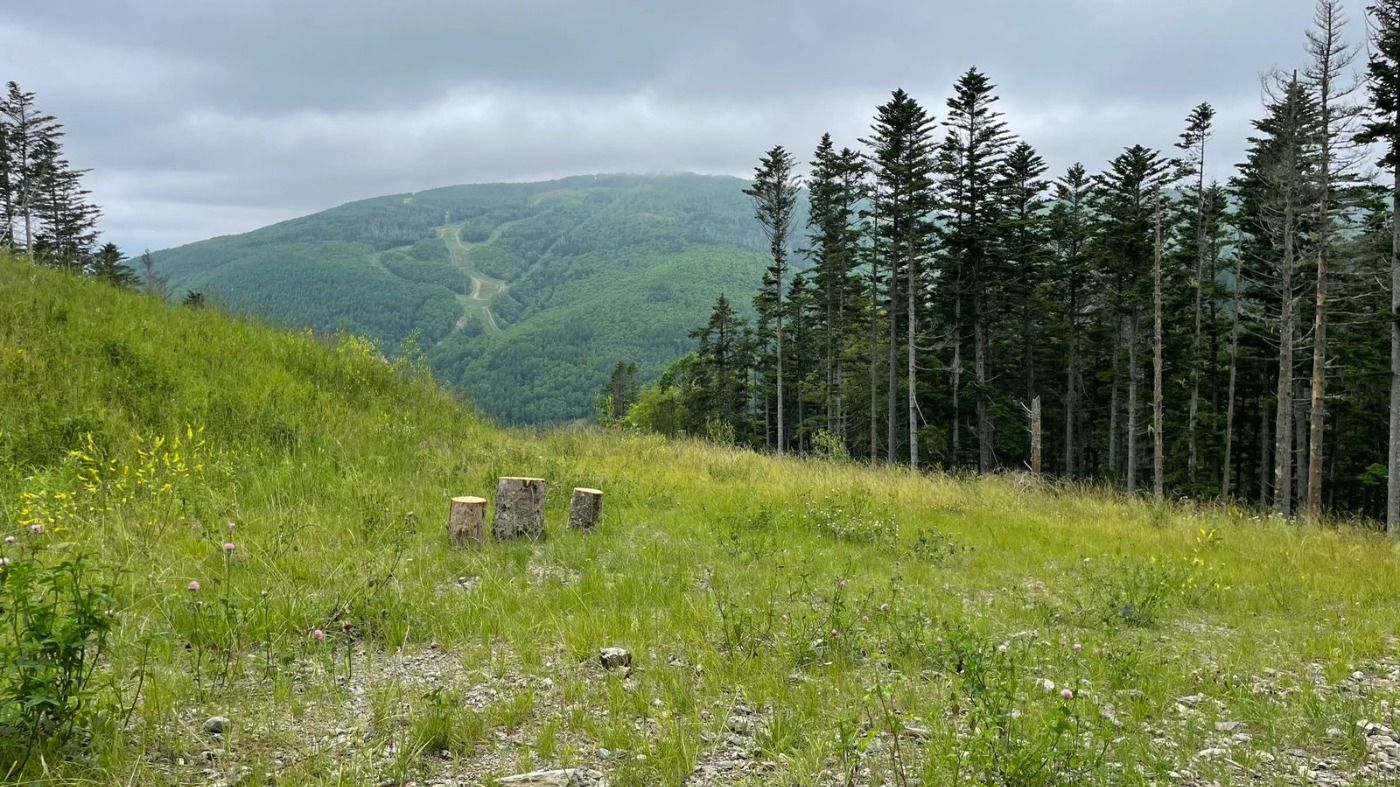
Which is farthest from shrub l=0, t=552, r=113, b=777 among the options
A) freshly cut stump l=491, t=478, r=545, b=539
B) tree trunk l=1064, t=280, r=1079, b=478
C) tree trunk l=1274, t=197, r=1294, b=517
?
tree trunk l=1064, t=280, r=1079, b=478

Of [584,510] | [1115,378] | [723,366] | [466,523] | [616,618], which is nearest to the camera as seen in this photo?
[616,618]

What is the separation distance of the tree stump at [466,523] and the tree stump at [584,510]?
1.18m

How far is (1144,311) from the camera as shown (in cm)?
2944

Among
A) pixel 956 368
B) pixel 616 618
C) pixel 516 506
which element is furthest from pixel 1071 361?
pixel 616 618

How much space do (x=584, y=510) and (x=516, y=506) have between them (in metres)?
0.80

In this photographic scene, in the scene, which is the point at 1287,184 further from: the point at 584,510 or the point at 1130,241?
the point at 584,510

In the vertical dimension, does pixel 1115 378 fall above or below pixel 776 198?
below

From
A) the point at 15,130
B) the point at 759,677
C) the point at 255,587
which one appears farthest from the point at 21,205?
the point at 759,677

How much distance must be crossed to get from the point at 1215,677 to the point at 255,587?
21.7ft

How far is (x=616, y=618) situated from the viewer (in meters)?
4.80

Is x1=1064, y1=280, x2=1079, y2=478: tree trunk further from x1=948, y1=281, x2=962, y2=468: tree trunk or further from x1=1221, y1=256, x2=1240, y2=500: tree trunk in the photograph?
x1=1221, y1=256, x2=1240, y2=500: tree trunk

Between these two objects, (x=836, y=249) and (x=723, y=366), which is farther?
(x=723, y=366)

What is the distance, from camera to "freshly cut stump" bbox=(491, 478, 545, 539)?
23.2ft

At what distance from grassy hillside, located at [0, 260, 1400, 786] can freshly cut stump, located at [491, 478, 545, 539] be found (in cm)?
29
